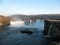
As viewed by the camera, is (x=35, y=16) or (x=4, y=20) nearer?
(x=35, y=16)

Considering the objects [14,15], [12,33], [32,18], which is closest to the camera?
[32,18]

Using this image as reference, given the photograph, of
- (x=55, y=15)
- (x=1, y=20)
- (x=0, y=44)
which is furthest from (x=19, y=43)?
(x=55, y=15)

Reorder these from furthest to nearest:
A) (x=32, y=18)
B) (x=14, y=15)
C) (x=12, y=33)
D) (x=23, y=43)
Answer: (x=12, y=33)
(x=23, y=43)
(x=14, y=15)
(x=32, y=18)

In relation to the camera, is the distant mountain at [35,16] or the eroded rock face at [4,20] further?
the eroded rock face at [4,20]

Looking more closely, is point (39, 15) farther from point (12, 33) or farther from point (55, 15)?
point (12, 33)

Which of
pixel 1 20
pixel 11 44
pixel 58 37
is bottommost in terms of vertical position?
pixel 11 44

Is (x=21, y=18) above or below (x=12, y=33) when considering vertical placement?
above

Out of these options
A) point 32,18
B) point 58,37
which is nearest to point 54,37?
point 58,37

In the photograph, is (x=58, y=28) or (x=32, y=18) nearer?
(x=32, y=18)

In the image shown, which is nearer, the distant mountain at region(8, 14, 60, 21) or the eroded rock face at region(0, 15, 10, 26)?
the distant mountain at region(8, 14, 60, 21)
